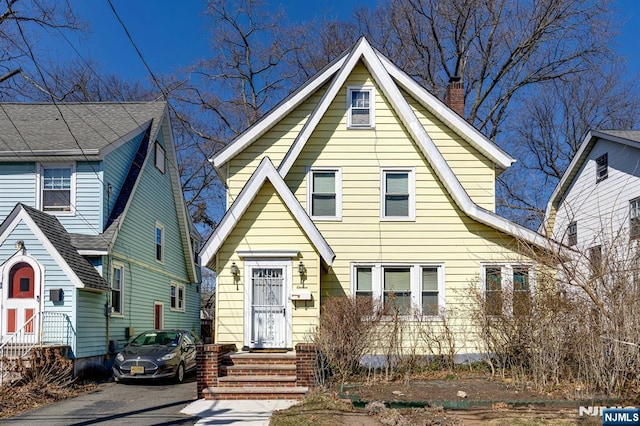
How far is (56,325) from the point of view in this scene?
1453cm

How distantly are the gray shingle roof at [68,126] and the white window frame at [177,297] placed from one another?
747 centimetres

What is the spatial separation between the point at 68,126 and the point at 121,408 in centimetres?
944

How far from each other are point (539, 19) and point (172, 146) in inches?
715

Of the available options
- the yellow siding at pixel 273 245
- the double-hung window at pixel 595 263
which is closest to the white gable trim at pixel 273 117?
the yellow siding at pixel 273 245

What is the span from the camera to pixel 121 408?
36.0 ft

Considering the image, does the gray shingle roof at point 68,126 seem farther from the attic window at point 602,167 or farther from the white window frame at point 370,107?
the attic window at point 602,167

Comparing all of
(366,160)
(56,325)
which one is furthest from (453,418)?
(56,325)

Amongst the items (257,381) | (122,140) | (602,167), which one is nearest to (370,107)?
(122,140)

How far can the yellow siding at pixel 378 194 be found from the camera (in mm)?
14969

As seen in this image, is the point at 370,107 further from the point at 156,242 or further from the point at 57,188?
the point at 156,242

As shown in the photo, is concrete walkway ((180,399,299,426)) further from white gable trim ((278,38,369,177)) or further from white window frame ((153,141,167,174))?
white window frame ((153,141,167,174))

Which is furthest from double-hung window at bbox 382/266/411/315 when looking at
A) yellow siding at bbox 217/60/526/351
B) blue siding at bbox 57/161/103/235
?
blue siding at bbox 57/161/103/235

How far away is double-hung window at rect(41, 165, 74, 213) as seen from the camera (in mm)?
16625

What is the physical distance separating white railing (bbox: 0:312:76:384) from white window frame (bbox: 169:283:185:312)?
9759mm
